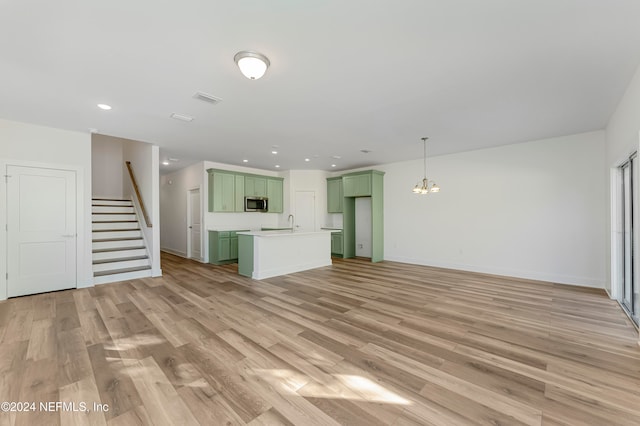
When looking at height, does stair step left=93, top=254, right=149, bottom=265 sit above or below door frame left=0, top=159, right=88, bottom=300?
below

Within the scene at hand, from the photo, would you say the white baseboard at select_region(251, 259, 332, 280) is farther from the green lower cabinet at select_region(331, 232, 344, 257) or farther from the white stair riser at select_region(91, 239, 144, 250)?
the white stair riser at select_region(91, 239, 144, 250)

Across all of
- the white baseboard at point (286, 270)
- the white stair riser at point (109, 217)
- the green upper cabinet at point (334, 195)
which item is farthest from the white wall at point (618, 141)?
the white stair riser at point (109, 217)

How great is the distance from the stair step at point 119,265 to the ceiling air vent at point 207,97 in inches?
164

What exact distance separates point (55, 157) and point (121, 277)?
2.39 metres

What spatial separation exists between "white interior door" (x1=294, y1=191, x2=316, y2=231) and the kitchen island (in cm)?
189

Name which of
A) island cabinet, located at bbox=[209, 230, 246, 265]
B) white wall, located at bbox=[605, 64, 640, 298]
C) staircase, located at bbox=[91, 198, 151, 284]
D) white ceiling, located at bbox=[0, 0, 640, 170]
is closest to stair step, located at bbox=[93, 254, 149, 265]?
staircase, located at bbox=[91, 198, 151, 284]

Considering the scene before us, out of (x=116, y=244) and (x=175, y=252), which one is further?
(x=175, y=252)

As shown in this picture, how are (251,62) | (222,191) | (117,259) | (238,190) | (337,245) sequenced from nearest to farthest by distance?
(251,62), (117,259), (222,191), (238,190), (337,245)

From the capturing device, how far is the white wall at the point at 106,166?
805cm

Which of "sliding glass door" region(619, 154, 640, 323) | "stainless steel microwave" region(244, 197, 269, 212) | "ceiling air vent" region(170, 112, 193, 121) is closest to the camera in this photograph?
"sliding glass door" region(619, 154, 640, 323)

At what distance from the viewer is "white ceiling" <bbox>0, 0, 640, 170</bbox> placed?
189 cm

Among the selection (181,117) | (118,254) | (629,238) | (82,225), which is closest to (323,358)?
(181,117)

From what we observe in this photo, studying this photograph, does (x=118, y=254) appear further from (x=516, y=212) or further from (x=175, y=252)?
(x=516, y=212)

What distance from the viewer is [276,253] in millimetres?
5625
